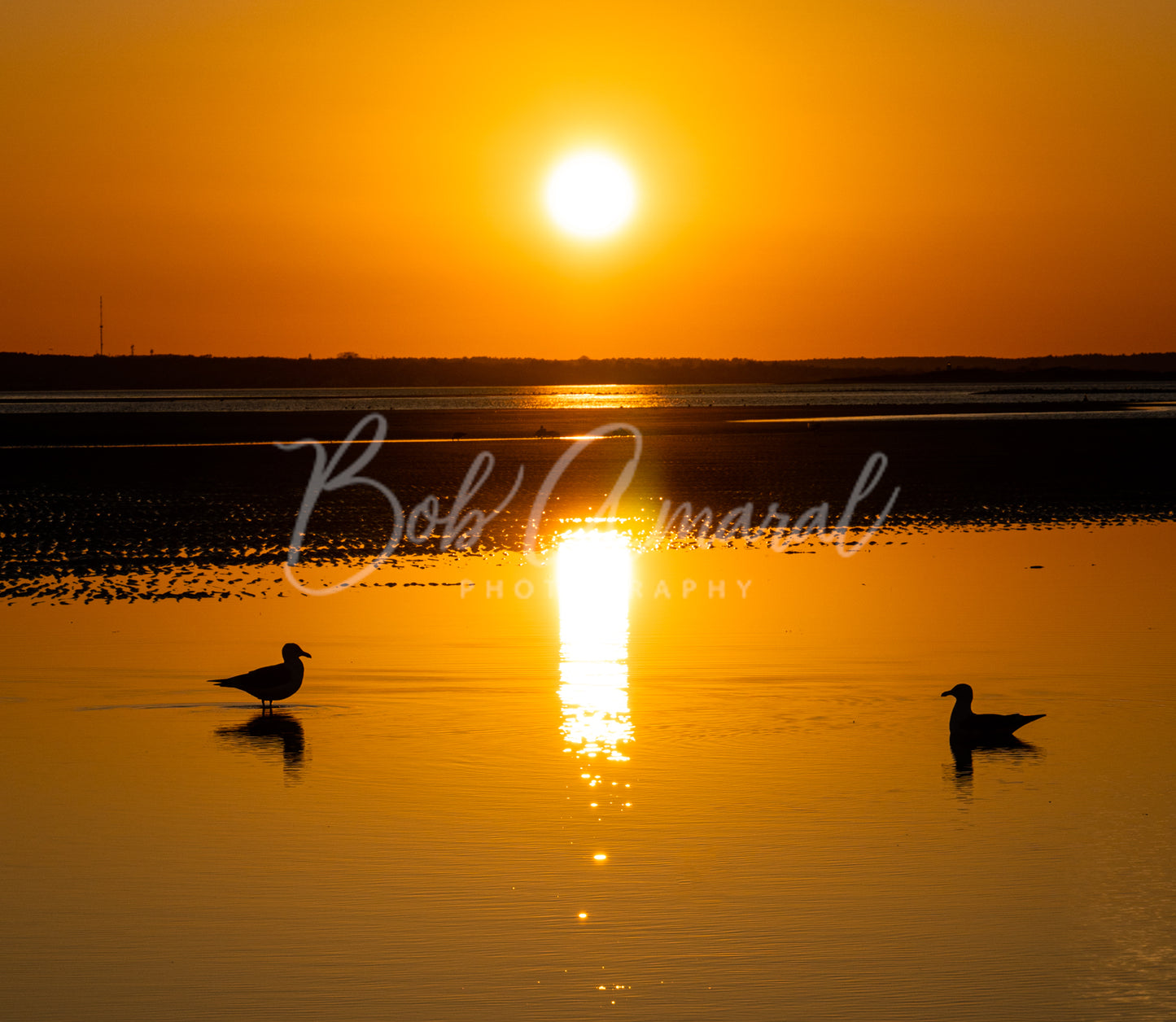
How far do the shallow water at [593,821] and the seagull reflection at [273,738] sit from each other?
0.06 metres

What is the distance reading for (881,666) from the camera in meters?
16.4

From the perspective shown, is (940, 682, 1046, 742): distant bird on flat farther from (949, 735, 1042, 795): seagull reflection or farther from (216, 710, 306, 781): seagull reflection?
(216, 710, 306, 781): seagull reflection

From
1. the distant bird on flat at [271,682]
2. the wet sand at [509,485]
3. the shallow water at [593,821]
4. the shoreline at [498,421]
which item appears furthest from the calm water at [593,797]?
the shoreline at [498,421]

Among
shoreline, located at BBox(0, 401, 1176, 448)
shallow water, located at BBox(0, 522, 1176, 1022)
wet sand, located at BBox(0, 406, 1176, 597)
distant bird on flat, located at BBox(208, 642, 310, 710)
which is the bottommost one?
shallow water, located at BBox(0, 522, 1176, 1022)

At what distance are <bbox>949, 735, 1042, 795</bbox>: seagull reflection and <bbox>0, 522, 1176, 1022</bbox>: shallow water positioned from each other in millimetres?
71

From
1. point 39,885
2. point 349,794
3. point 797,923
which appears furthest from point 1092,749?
point 39,885

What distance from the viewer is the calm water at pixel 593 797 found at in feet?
26.3

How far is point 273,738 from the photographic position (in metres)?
→ 13.6

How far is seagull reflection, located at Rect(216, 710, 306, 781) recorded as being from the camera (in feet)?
42.1

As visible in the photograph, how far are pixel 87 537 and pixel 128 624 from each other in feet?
36.4

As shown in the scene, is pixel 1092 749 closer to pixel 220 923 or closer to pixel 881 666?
pixel 881 666

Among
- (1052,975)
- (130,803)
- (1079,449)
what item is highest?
(1079,449)

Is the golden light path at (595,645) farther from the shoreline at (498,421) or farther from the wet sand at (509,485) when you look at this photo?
the shoreline at (498,421)

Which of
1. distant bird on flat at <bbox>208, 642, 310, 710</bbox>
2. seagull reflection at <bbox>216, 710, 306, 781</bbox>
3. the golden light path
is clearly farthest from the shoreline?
seagull reflection at <bbox>216, 710, 306, 781</bbox>
